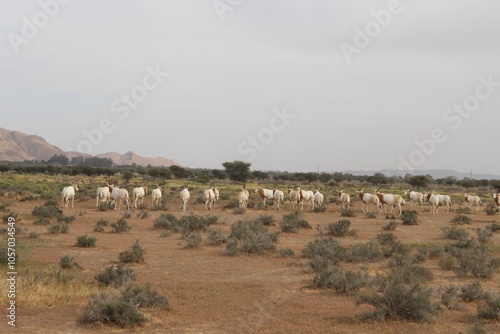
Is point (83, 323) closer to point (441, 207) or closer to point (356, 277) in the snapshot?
point (356, 277)

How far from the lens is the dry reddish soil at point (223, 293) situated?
9289 mm

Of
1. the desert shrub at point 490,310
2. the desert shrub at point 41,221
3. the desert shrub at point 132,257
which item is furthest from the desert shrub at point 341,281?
the desert shrub at point 41,221

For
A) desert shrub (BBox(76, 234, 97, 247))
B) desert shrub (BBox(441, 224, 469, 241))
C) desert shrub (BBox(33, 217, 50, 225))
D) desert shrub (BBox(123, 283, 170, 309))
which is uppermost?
desert shrub (BBox(441, 224, 469, 241))

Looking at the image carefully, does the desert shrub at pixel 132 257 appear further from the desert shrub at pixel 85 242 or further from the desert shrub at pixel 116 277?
the desert shrub at pixel 85 242

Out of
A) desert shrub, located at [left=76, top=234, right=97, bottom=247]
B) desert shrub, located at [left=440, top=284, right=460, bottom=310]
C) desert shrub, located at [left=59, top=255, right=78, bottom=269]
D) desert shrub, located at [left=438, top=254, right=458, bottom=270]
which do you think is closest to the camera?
desert shrub, located at [left=440, top=284, right=460, bottom=310]

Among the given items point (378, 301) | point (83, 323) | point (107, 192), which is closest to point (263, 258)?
point (378, 301)

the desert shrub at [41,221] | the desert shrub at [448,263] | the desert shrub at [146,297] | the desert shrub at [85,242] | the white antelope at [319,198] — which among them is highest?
the white antelope at [319,198]

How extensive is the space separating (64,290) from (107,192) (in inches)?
1017

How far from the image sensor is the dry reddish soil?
929 centimetres

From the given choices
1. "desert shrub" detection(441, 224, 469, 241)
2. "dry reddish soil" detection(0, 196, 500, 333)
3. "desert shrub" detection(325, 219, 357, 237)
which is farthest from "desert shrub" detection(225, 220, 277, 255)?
"desert shrub" detection(441, 224, 469, 241)

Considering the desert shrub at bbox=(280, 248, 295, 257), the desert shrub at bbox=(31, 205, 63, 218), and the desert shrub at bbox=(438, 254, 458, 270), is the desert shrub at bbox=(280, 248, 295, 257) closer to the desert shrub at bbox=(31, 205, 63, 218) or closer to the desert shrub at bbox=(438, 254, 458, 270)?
the desert shrub at bbox=(438, 254, 458, 270)

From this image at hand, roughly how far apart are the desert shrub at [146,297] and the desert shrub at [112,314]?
23.7 inches

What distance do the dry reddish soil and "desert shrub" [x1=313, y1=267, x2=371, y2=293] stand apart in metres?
0.24

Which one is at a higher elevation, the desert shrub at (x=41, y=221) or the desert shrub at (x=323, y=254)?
the desert shrub at (x=323, y=254)
